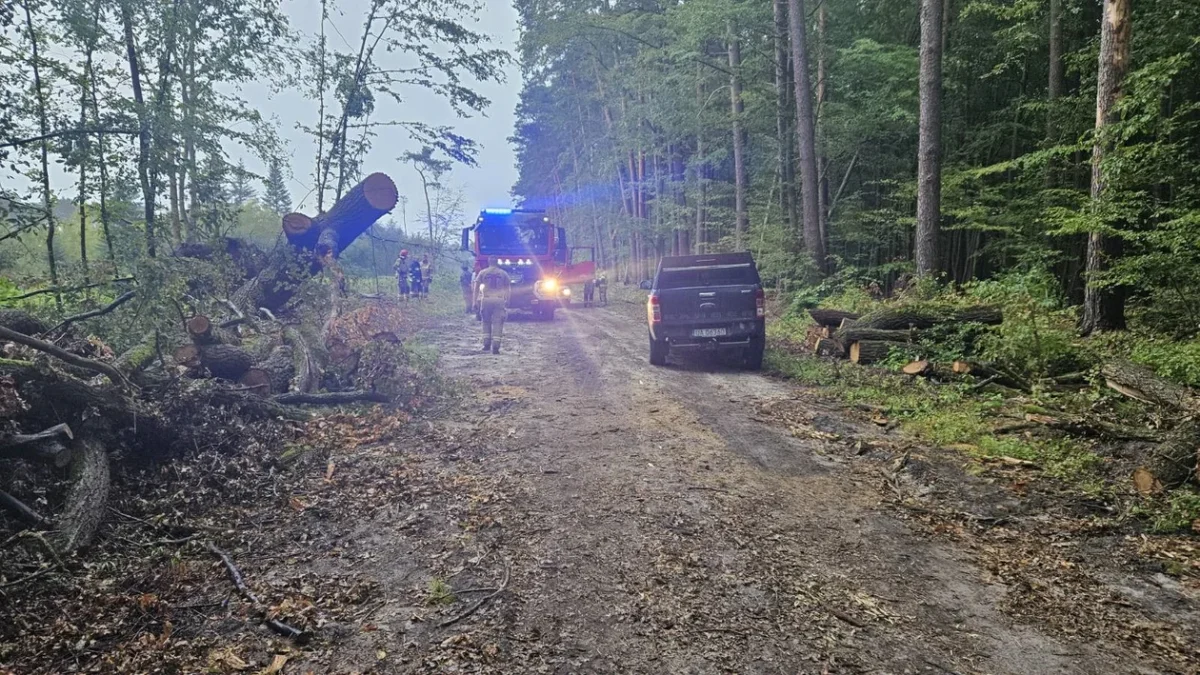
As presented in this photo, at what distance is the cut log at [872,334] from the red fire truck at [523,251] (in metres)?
10.6

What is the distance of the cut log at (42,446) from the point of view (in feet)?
13.4

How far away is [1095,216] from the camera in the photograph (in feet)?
25.1

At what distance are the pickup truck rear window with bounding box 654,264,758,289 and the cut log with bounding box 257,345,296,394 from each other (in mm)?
6020

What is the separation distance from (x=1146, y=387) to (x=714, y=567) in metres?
5.51

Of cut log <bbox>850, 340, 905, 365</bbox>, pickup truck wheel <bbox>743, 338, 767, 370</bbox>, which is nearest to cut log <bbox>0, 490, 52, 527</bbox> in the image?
pickup truck wheel <bbox>743, 338, 767, 370</bbox>

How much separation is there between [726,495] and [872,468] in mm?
1703

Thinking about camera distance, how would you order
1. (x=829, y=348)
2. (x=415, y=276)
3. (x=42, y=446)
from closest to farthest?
(x=42, y=446) → (x=829, y=348) → (x=415, y=276)

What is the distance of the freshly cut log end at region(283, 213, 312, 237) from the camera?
476 inches

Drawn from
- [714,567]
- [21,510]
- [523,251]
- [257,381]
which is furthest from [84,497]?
[523,251]

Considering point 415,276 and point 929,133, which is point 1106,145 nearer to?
point 929,133

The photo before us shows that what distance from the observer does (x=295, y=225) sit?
39.9 ft

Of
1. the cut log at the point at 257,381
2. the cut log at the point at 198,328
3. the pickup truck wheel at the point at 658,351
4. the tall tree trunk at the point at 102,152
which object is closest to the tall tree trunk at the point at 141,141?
the tall tree trunk at the point at 102,152

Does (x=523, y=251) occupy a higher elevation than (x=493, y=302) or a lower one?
higher

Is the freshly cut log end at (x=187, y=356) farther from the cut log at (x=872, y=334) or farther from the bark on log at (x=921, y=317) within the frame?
the bark on log at (x=921, y=317)
